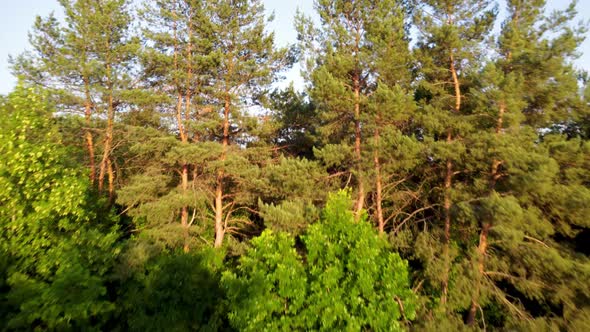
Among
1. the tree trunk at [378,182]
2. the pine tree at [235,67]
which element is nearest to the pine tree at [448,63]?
the tree trunk at [378,182]

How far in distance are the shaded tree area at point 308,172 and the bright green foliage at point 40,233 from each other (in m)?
0.06

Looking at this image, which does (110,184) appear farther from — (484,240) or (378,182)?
(484,240)

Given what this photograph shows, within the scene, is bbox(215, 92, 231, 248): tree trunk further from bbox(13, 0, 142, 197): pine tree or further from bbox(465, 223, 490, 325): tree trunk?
bbox(465, 223, 490, 325): tree trunk

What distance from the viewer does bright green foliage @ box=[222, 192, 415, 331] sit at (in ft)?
28.3

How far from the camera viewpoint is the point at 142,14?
38.9ft

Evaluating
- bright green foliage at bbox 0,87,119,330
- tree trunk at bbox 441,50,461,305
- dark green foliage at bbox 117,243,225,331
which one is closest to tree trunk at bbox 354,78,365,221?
tree trunk at bbox 441,50,461,305

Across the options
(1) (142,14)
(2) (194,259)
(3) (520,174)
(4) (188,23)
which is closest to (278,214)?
(2) (194,259)

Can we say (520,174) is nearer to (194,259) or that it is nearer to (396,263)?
(396,263)

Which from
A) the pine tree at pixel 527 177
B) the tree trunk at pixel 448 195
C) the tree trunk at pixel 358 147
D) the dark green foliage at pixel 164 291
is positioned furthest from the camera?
the tree trunk at pixel 358 147

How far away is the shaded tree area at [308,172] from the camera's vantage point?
8.20 meters

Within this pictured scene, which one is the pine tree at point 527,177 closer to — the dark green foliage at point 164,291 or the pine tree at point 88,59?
the dark green foliage at point 164,291

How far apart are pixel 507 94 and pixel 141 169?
13379 mm

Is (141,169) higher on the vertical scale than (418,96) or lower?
lower

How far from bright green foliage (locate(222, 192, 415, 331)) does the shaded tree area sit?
62 millimetres
